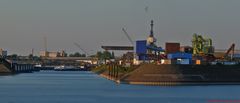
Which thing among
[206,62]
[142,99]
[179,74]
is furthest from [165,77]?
[142,99]

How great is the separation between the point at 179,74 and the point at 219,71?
9.28 meters

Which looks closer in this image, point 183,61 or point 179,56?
point 183,61

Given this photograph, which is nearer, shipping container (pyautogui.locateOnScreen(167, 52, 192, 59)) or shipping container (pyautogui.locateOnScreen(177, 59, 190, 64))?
shipping container (pyautogui.locateOnScreen(177, 59, 190, 64))

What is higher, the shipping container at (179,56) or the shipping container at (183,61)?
the shipping container at (179,56)

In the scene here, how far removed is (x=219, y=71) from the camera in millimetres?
175500

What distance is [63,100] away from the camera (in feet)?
359

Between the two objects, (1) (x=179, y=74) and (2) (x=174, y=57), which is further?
(2) (x=174, y=57)

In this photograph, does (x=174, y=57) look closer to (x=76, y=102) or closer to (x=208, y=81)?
(x=208, y=81)

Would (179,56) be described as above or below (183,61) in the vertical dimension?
above

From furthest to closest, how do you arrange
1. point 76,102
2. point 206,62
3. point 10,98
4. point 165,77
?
point 206,62 < point 165,77 < point 10,98 < point 76,102

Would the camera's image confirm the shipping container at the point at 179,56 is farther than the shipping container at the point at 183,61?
Yes

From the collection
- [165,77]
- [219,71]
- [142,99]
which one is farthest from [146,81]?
[142,99]

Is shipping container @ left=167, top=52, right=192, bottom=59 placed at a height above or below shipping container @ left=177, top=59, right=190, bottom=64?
above

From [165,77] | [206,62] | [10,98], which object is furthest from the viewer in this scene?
[206,62]
